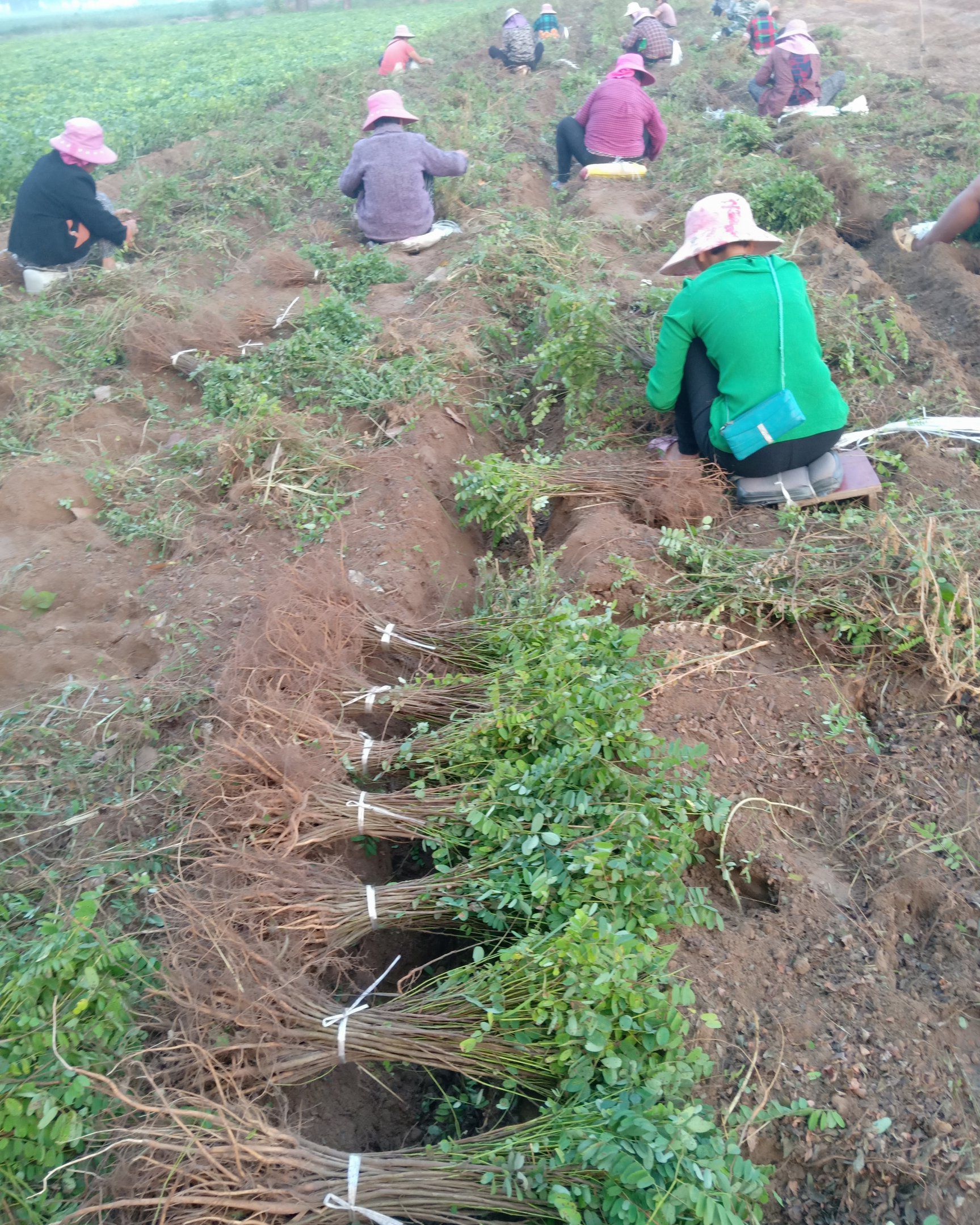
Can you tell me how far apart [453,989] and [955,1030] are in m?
1.31

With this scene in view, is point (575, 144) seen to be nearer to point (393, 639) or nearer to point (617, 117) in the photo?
point (617, 117)

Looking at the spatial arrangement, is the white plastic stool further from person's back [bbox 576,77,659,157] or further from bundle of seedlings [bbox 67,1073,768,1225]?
bundle of seedlings [bbox 67,1073,768,1225]

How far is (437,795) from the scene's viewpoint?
9.02ft

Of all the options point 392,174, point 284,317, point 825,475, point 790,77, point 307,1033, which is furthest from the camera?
point 790,77

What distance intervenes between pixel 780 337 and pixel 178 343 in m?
4.00

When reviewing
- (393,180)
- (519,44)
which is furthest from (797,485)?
(519,44)

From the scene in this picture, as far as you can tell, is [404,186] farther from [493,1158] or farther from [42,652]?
[493,1158]

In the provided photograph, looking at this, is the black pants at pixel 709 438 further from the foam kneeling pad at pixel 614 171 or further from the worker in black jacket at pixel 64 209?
the foam kneeling pad at pixel 614 171

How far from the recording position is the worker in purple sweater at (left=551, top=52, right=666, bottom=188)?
8781 millimetres

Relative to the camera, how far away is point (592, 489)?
420 centimetres

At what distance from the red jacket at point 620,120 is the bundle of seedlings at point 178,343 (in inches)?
205

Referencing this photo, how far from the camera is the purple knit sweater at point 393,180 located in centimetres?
743

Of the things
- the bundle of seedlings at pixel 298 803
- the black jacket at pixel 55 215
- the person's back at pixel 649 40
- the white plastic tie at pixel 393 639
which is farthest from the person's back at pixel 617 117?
the bundle of seedlings at pixel 298 803

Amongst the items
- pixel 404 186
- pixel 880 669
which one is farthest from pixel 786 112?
pixel 880 669
